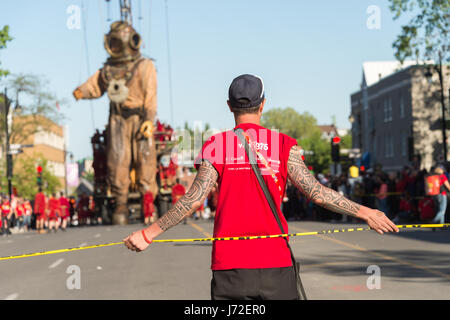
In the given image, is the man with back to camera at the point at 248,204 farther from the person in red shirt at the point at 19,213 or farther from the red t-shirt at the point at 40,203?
the person in red shirt at the point at 19,213

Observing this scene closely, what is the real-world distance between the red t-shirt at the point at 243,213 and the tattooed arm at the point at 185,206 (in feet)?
0.20

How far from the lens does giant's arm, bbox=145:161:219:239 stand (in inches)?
170

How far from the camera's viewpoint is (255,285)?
4102mm

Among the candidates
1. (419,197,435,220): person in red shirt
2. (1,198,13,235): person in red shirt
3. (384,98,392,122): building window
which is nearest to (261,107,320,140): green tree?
(384,98,392,122): building window

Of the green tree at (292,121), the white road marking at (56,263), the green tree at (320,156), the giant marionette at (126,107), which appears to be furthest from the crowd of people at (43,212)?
the green tree at (292,121)

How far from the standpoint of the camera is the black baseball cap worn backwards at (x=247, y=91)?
4.35 meters

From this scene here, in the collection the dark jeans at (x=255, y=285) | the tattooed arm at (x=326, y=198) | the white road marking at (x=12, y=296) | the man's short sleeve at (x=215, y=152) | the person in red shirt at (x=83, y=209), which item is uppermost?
the man's short sleeve at (x=215, y=152)

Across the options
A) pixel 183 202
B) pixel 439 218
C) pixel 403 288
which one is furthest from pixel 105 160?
pixel 183 202

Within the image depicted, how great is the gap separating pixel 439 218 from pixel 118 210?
56.9ft

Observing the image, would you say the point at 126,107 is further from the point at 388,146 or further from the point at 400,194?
the point at 388,146

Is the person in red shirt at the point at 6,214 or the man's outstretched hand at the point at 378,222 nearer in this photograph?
the man's outstretched hand at the point at 378,222

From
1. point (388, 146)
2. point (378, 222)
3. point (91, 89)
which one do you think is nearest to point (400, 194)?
point (91, 89)
